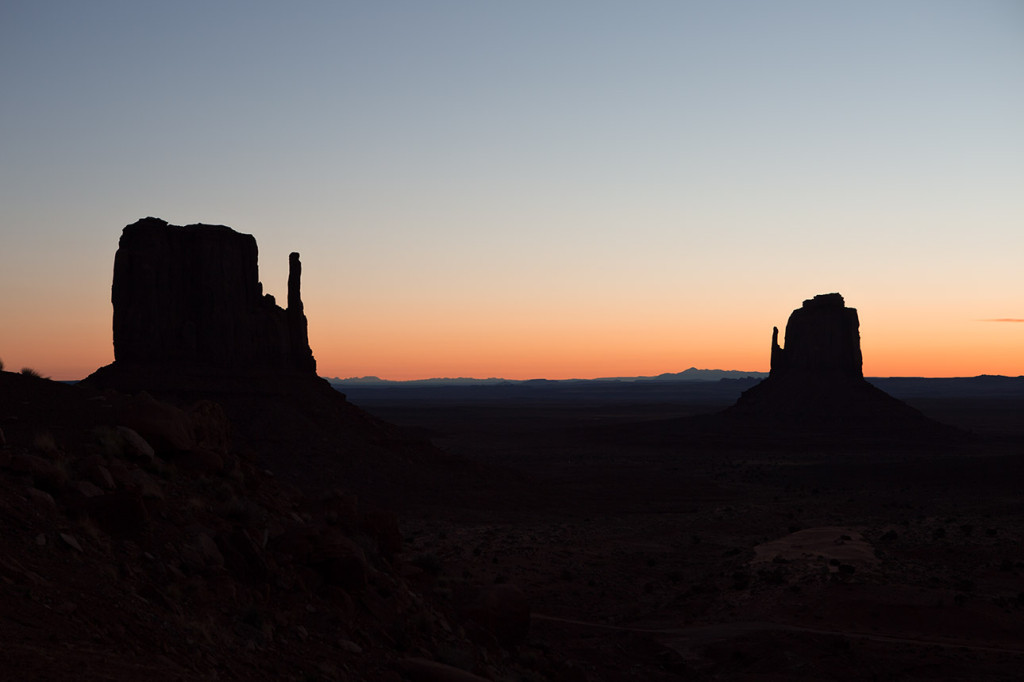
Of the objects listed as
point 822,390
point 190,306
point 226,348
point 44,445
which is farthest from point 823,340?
Answer: point 44,445

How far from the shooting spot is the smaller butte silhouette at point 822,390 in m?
92.9

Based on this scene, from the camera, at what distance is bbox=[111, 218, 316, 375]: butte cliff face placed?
5412 centimetres

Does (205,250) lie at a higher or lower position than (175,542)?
higher

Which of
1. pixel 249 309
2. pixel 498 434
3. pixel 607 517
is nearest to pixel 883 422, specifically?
pixel 498 434

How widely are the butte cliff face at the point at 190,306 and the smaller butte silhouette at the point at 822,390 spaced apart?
201 ft

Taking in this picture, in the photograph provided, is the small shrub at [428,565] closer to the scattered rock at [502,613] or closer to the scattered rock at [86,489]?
the scattered rock at [502,613]

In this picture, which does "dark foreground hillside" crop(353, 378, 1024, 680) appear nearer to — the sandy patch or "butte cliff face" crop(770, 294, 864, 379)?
the sandy patch

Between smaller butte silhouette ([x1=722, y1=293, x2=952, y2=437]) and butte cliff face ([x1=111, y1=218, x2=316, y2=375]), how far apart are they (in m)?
61.4

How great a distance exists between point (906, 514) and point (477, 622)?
32558 mm

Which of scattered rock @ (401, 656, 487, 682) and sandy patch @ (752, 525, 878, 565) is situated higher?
scattered rock @ (401, 656, 487, 682)

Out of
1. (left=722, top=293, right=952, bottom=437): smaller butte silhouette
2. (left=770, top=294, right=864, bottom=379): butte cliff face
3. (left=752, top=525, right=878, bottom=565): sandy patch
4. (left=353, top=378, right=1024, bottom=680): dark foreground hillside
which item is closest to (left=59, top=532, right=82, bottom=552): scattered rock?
(left=353, top=378, right=1024, bottom=680): dark foreground hillside

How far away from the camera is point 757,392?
357 ft

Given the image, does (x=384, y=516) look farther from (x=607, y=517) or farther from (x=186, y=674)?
(x=607, y=517)

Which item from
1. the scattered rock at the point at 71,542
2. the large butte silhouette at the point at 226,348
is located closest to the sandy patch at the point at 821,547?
the scattered rock at the point at 71,542
